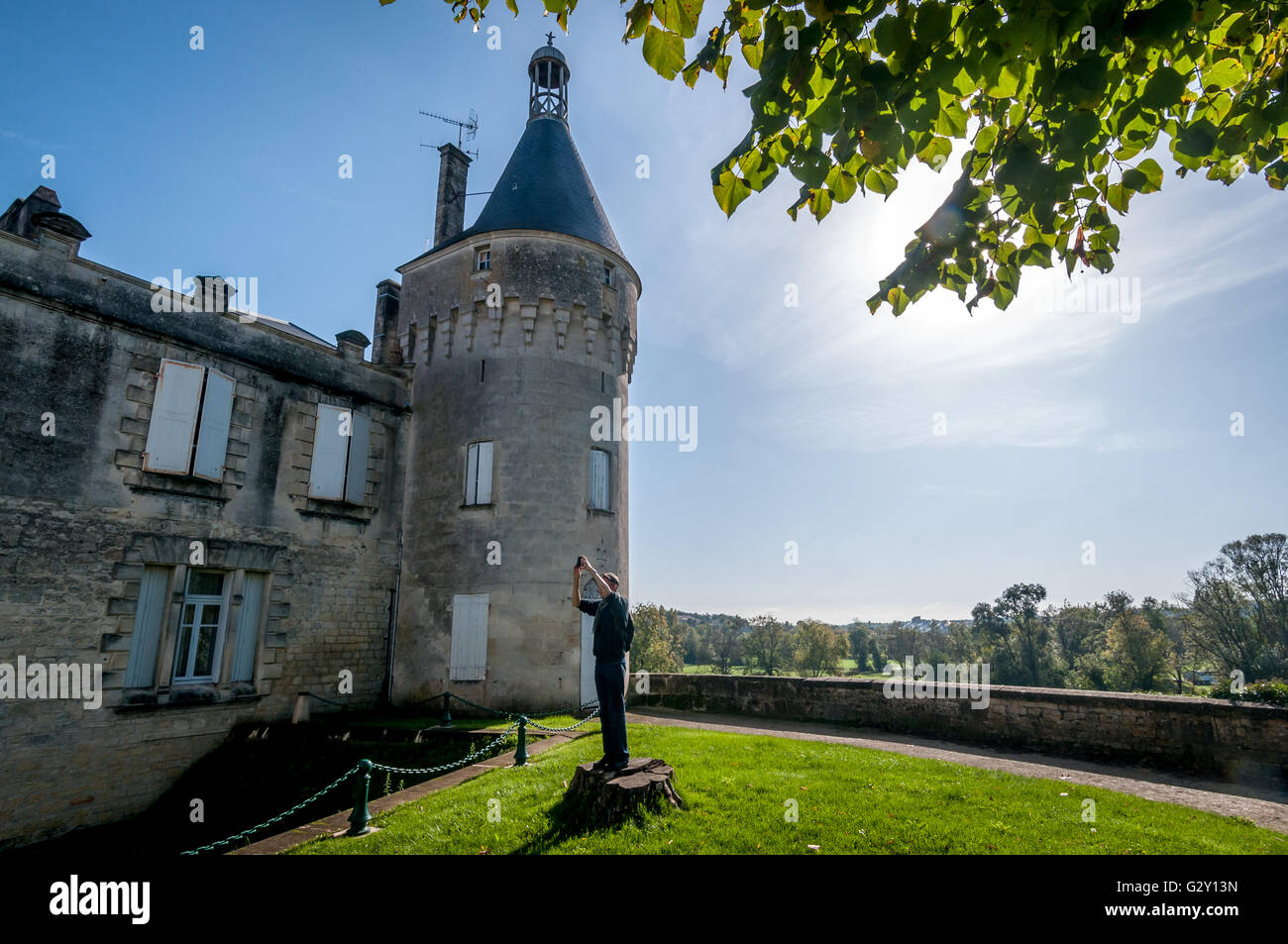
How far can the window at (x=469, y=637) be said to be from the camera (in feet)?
44.2

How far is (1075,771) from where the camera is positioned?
8875mm

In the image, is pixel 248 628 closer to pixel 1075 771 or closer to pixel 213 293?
pixel 213 293

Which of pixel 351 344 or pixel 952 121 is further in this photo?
pixel 351 344

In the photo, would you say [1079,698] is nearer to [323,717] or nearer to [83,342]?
[323,717]

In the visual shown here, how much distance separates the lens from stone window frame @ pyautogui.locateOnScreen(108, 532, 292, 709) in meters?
10.4

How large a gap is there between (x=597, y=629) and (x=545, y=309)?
34.1 ft

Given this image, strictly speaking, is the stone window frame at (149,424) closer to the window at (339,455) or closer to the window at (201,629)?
the window at (339,455)

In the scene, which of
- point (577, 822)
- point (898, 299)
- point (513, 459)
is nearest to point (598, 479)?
point (513, 459)

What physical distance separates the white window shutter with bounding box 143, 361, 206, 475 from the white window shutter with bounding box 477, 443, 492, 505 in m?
5.37

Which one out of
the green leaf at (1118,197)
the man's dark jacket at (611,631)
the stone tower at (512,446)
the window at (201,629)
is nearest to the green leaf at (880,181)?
the green leaf at (1118,197)

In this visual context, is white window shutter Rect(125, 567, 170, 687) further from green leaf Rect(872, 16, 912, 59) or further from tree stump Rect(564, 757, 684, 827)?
green leaf Rect(872, 16, 912, 59)

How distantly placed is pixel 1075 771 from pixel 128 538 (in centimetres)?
1509

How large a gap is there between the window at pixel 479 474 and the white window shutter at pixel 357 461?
2.32 metres
